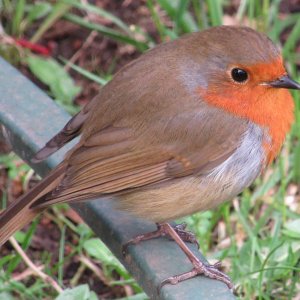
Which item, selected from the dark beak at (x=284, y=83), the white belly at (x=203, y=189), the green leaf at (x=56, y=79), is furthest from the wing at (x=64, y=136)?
the green leaf at (x=56, y=79)

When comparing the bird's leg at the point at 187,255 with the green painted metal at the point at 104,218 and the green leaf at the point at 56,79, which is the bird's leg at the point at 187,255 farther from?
the green leaf at the point at 56,79

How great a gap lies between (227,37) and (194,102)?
0.85 feet

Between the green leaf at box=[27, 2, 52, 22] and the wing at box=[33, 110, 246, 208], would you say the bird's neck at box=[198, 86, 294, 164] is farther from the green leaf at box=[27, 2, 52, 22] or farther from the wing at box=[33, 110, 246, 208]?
the green leaf at box=[27, 2, 52, 22]

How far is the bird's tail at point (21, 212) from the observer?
3.38 m

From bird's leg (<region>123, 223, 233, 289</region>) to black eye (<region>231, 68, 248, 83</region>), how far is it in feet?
1.90

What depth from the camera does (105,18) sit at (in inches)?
214

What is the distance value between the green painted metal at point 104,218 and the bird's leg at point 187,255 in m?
0.02

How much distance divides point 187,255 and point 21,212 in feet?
1.91

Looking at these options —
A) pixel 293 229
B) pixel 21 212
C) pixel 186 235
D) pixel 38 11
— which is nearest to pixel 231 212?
pixel 293 229

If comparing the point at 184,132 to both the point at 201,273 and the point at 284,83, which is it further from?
the point at 201,273

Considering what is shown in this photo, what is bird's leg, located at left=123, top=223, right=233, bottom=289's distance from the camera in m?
3.25

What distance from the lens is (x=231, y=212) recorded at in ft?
14.7

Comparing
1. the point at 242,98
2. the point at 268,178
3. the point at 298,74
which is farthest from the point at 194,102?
the point at 298,74

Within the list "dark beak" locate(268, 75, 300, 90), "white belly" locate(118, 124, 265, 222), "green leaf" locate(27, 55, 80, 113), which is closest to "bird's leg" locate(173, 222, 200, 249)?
"white belly" locate(118, 124, 265, 222)
